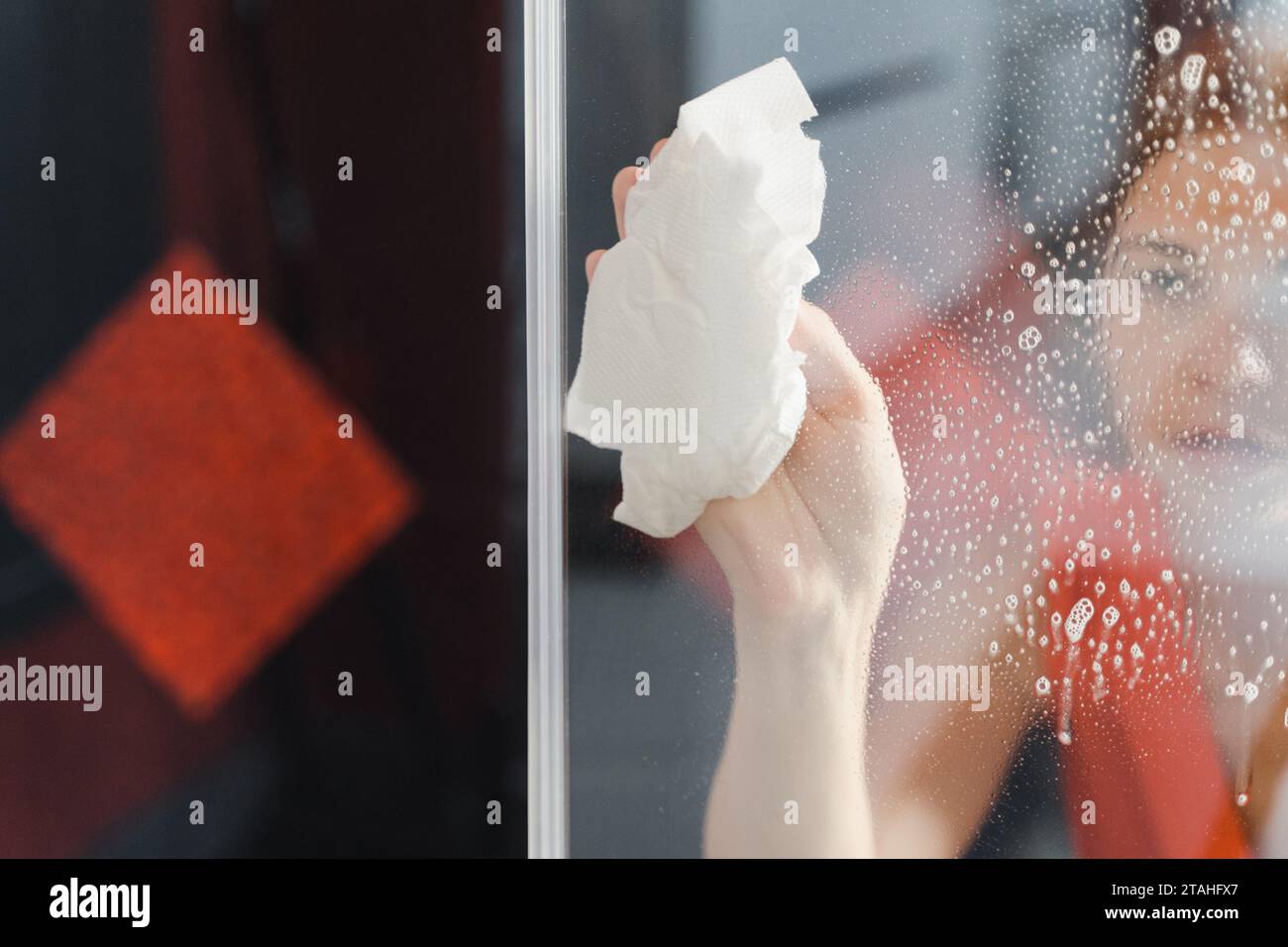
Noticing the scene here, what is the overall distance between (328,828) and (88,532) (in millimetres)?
377

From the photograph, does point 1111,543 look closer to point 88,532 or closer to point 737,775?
point 737,775

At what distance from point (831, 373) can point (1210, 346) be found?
0.37 meters

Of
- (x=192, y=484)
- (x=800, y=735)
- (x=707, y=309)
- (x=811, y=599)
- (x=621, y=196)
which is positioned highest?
(x=621, y=196)

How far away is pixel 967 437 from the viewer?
3.33 ft

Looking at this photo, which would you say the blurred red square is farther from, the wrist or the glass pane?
the wrist

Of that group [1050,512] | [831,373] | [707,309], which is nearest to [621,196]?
[707,309]

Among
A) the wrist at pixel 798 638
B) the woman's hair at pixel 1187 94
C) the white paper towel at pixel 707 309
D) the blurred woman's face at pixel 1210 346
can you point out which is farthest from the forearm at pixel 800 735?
→ the woman's hair at pixel 1187 94

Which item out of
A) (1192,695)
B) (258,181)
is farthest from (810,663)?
(258,181)

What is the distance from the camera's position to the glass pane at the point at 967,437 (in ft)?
3.31

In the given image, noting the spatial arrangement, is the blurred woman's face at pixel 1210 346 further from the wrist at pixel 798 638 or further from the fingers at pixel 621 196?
the fingers at pixel 621 196

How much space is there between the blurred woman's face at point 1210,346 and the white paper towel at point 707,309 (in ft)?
1.06

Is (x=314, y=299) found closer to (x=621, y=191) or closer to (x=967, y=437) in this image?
(x=621, y=191)
